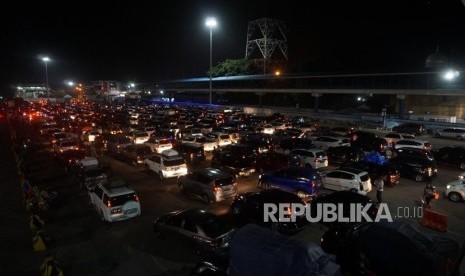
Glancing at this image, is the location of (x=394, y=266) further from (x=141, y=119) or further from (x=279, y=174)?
(x=141, y=119)

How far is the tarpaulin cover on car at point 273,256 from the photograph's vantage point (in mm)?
6969

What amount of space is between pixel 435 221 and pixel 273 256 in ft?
30.0

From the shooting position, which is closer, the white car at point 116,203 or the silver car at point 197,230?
the silver car at point 197,230

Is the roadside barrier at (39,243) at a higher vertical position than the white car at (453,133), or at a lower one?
lower

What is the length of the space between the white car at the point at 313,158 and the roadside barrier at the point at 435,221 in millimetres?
9150

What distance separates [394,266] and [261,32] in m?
76.0

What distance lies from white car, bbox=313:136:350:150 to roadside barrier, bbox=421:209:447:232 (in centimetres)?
1368

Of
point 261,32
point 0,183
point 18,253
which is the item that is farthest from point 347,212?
point 261,32

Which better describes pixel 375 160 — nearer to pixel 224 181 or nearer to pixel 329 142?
pixel 329 142

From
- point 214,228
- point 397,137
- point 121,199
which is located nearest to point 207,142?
point 121,199

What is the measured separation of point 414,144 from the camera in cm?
2656

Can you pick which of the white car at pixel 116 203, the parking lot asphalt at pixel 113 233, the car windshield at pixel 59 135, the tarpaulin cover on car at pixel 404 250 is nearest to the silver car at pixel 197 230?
the parking lot asphalt at pixel 113 233

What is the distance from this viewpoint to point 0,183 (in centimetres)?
2075

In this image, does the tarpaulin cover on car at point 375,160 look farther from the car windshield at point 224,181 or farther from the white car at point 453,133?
the white car at point 453,133
